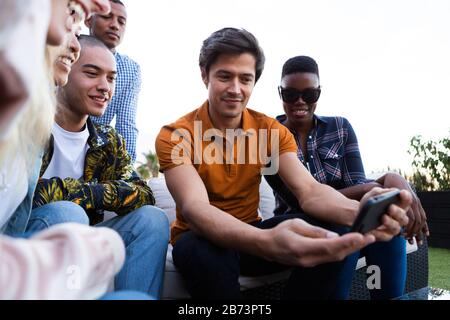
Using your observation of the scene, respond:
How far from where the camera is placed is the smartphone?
1180 millimetres

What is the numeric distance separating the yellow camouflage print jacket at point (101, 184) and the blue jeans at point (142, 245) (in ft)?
0.27

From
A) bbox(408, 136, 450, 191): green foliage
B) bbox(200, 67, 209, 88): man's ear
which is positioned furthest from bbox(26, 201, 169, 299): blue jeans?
bbox(408, 136, 450, 191): green foliage

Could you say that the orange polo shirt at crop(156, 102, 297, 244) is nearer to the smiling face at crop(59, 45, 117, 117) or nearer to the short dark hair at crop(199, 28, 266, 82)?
the short dark hair at crop(199, 28, 266, 82)

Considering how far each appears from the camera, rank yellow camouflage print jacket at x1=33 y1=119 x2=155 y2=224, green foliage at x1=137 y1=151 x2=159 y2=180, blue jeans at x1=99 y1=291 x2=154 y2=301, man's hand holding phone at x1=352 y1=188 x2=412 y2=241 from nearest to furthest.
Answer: blue jeans at x1=99 y1=291 x2=154 y2=301, man's hand holding phone at x1=352 y1=188 x2=412 y2=241, yellow camouflage print jacket at x1=33 y1=119 x2=155 y2=224, green foliage at x1=137 y1=151 x2=159 y2=180

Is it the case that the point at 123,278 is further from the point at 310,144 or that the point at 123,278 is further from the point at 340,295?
the point at 310,144

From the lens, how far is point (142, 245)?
1.67 metres

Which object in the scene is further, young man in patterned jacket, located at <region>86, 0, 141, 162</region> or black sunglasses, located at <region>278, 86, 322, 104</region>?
young man in patterned jacket, located at <region>86, 0, 141, 162</region>

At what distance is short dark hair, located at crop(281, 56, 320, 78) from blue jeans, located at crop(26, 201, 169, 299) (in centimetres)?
114

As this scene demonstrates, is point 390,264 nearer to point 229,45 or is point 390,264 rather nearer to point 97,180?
point 229,45

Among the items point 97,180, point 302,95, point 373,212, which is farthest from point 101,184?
point 302,95

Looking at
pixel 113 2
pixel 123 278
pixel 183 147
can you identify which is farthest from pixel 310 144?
pixel 113 2

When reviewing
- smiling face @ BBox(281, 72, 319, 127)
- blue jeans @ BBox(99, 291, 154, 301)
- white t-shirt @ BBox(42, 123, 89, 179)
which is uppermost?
smiling face @ BBox(281, 72, 319, 127)

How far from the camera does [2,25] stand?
0.41 meters

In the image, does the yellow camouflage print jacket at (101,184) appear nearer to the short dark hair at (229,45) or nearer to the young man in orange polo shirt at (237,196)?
the young man in orange polo shirt at (237,196)
